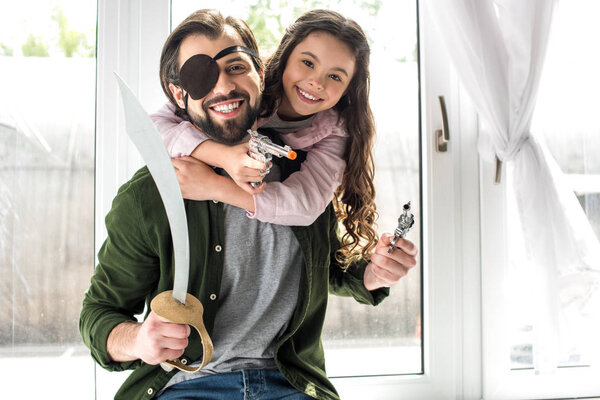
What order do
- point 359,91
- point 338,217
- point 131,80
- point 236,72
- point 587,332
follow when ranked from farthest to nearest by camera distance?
point 587,332 → point 131,80 → point 338,217 → point 359,91 → point 236,72

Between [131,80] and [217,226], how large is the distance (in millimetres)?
622

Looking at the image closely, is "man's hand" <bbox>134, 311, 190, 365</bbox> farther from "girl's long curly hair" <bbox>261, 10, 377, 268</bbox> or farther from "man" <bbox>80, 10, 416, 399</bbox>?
"girl's long curly hair" <bbox>261, 10, 377, 268</bbox>

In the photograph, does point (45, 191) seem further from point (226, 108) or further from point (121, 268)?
point (226, 108)

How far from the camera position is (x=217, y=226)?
3.29 feet

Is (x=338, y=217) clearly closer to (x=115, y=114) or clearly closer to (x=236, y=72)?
(x=236, y=72)

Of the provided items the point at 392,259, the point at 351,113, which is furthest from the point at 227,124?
the point at 392,259

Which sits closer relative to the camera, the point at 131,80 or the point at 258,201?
the point at 258,201

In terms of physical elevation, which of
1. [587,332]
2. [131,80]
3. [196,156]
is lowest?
[587,332]

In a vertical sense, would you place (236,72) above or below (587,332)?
above

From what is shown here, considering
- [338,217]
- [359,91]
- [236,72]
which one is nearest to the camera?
[236,72]

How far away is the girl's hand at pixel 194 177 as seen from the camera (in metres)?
0.94

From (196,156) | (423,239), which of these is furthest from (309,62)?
(423,239)

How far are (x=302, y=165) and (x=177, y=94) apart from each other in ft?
0.87

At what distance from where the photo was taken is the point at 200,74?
873 mm
